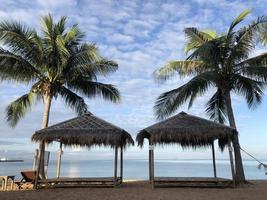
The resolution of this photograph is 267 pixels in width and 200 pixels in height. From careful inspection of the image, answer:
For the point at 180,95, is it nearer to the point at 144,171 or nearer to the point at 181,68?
the point at 181,68

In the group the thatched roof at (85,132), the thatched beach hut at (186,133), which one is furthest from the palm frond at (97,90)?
the thatched beach hut at (186,133)

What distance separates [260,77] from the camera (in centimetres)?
1447

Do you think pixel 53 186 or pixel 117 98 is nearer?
pixel 53 186

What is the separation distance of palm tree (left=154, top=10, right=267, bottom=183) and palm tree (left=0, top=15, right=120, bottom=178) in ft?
9.81

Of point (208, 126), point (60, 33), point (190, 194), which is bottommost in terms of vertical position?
point (190, 194)

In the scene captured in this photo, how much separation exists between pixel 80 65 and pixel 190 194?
7727mm

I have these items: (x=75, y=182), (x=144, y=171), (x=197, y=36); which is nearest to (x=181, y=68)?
(x=197, y=36)

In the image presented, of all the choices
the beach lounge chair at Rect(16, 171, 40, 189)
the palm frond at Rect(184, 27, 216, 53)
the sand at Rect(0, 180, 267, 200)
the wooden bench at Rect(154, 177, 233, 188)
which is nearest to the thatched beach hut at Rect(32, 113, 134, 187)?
the sand at Rect(0, 180, 267, 200)

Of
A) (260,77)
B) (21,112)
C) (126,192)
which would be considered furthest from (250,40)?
(21,112)

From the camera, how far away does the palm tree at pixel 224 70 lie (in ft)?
46.3

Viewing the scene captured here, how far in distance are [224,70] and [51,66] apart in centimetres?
720

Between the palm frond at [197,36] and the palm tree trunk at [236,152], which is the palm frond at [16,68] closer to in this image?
the palm frond at [197,36]

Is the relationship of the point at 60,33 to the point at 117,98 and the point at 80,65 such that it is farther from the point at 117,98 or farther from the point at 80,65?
the point at 117,98

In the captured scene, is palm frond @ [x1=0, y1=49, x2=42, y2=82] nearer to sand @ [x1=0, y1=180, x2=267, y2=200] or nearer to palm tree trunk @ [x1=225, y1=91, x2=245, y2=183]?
sand @ [x1=0, y1=180, x2=267, y2=200]
